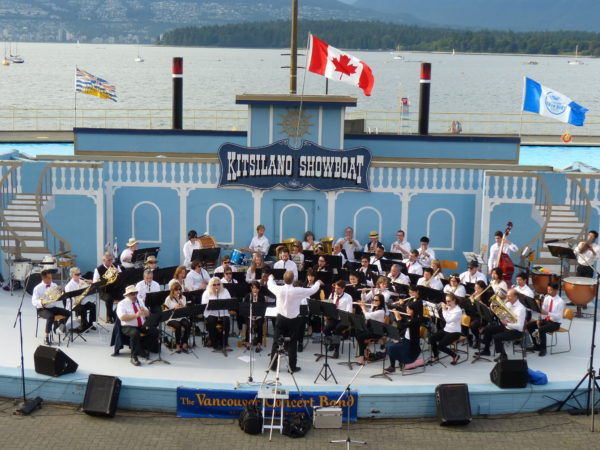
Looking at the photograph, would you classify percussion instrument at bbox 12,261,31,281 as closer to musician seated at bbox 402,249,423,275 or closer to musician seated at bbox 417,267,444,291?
musician seated at bbox 402,249,423,275

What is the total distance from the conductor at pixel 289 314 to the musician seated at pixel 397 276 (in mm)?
2352

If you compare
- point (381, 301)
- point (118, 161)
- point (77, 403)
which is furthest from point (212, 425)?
point (118, 161)

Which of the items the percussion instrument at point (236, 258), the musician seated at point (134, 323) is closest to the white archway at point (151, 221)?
the percussion instrument at point (236, 258)

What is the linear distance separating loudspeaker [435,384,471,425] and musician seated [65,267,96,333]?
22.9 ft

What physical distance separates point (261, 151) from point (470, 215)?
5.13 meters

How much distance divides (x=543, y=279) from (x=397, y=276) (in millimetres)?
4012

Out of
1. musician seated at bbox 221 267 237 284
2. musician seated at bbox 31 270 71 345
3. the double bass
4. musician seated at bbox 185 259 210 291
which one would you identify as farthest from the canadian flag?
musician seated at bbox 31 270 71 345

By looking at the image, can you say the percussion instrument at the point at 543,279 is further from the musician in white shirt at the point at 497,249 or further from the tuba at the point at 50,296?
the tuba at the point at 50,296

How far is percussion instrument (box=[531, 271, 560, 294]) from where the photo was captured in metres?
Answer: 19.9

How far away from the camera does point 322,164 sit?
2144 centimetres

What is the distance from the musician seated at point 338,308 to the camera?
1633 centimetres

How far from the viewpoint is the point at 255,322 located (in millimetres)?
16922

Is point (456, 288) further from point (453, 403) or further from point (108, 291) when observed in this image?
point (108, 291)

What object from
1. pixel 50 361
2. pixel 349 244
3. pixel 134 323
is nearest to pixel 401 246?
pixel 349 244
